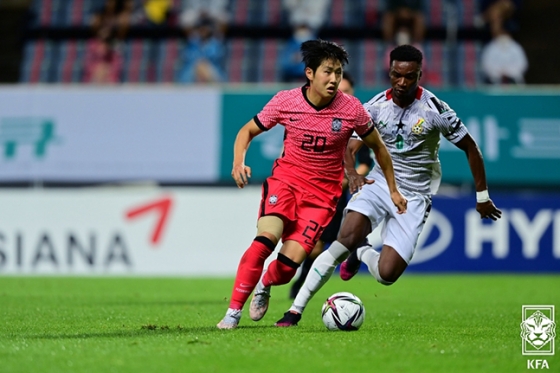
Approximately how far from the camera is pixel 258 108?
15.7m

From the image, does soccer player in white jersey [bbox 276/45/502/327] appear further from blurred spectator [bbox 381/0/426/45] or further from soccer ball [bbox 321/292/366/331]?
blurred spectator [bbox 381/0/426/45]

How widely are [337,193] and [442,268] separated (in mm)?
8851

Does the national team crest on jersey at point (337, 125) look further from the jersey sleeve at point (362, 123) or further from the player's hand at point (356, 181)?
the player's hand at point (356, 181)

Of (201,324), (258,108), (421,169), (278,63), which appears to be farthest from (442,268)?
(201,324)

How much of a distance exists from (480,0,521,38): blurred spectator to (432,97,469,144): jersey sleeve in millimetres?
10784

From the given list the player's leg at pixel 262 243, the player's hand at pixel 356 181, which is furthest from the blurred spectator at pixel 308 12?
the player's leg at pixel 262 243

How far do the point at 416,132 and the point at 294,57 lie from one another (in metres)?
9.73

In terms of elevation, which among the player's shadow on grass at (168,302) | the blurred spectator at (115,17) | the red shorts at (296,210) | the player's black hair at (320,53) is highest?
the blurred spectator at (115,17)

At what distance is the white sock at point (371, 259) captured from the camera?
814 cm

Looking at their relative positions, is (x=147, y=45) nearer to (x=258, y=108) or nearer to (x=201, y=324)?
(x=258, y=108)

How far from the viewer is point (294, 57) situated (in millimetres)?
17453

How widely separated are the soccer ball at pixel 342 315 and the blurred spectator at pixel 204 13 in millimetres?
11841

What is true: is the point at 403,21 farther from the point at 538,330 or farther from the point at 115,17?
the point at 538,330

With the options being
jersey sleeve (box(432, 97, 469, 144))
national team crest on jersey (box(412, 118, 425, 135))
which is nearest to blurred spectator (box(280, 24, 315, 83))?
national team crest on jersey (box(412, 118, 425, 135))
